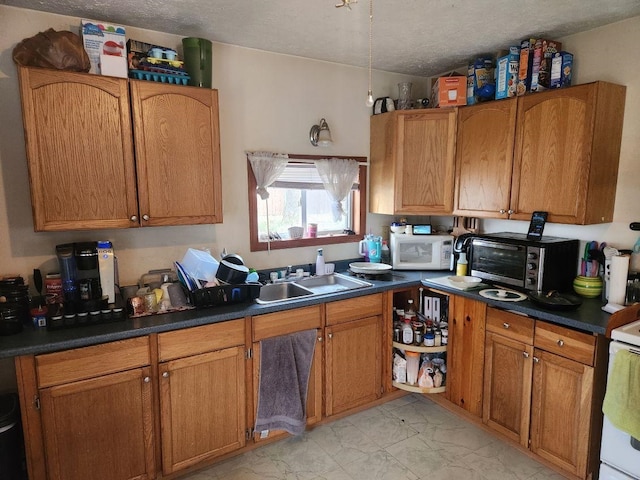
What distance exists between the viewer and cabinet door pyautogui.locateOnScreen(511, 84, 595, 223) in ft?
7.29

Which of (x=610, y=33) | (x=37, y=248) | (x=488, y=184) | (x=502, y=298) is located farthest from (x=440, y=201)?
(x=37, y=248)

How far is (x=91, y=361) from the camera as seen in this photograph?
6.05ft

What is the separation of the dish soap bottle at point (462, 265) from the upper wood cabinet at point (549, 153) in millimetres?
342

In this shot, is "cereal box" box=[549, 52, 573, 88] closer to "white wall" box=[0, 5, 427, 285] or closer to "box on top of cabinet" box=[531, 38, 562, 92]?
"box on top of cabinet" box=[531, 38, 562, 92]

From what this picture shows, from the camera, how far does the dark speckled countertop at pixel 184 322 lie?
1746mm

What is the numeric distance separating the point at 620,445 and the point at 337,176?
2.23 meters

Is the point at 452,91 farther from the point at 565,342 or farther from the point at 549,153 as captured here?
the point at 565,342

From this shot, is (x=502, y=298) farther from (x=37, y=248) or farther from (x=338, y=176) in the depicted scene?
(x=37, y=248)

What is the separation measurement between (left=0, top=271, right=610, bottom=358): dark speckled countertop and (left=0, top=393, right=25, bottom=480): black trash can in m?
0.37

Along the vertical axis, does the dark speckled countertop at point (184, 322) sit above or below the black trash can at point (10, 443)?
above

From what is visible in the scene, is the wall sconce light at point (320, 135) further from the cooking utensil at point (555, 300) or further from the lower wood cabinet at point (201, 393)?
the cooking utensil at point (555, 300)

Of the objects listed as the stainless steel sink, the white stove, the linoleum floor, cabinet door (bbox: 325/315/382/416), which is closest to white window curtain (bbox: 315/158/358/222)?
the stainless steel sink

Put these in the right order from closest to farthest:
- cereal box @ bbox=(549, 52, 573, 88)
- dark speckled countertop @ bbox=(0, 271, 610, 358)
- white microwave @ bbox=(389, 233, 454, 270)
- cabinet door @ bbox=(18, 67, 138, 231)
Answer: dark speckled countertop @ bbox=(0, 271, 610, 358), cabinet door @ bbox=(18, 67, 138, 231), cereal box @ bbox=(549, 52, 573, 88), white microwave @ bbox=(389, 233, 454, 270)

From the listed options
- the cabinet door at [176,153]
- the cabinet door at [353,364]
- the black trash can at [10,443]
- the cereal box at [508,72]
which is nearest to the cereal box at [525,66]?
the cereal box at [508,72]
